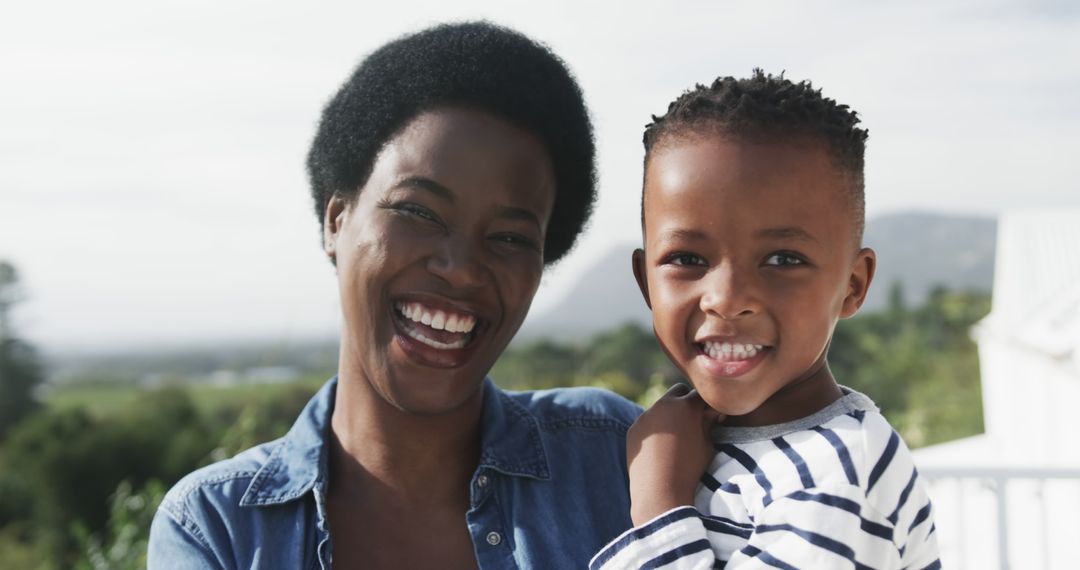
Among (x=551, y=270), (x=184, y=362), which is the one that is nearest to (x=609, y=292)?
(x=184, y=362)

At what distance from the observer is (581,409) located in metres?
2.26

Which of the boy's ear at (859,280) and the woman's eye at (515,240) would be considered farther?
the woman's eye at (515,240)

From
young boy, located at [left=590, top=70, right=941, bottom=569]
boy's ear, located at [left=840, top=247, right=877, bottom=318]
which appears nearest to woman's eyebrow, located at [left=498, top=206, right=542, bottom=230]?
young boy, located at [left=590, top=70, right=941, bottom=569]

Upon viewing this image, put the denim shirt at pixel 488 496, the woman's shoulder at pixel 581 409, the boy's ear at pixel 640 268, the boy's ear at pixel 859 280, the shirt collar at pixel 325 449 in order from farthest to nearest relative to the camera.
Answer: the woman's shoulder at pixel 581 409 < the shirt collar at pixel 325 449 < the denim shirt at pixel 488 496 < the boy's ear at pixel 640 268 < the boy's ear at pixel 859 280

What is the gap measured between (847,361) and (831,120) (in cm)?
2136

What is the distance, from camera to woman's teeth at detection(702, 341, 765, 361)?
1556 mm

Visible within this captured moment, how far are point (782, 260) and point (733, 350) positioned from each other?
16cm

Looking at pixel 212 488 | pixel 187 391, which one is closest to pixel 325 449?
pixel 212 488

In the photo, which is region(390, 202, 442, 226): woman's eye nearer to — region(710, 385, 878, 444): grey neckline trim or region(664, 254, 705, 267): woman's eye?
region(664, 254, 705, 267): woman's eye

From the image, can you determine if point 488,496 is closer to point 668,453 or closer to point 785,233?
point 668,453

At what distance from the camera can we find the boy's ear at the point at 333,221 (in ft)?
6.91

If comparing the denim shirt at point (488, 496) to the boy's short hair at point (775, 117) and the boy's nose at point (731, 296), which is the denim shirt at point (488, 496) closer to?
the boy's nose at point (731, 296)

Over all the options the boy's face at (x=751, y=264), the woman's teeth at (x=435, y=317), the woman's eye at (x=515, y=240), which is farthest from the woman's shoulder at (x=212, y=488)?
the boy's face at (x=751, y=264)

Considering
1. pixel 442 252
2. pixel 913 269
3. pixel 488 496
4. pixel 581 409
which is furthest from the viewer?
pixel 913 269
